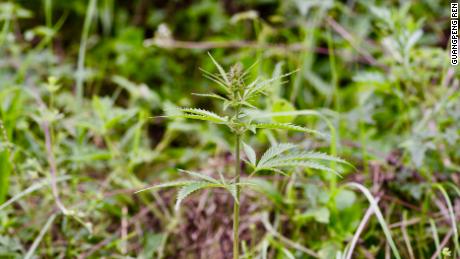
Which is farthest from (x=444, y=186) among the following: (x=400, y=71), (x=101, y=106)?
(x=101, y=106)

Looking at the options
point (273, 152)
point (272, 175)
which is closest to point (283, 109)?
point (272, 175)

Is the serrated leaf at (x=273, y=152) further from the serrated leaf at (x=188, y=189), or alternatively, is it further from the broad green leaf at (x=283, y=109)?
the broad green leaf at (x=283, y=109)

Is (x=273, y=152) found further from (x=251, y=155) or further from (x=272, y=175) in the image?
(x=272, y=175)

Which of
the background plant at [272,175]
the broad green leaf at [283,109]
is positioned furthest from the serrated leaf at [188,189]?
the broad green leaf at [283,109]

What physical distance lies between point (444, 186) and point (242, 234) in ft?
1.91

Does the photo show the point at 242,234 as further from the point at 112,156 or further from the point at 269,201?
the point at 112,156

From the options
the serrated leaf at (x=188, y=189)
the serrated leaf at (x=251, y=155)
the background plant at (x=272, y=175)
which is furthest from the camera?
the background plant at (x=272, y=175)

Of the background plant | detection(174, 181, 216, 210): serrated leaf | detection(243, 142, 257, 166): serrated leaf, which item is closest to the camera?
detection(174, 181, 216, 210): serrated leaf

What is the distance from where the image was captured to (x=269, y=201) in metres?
1.55

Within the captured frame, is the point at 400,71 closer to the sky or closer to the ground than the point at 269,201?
closer to the sky

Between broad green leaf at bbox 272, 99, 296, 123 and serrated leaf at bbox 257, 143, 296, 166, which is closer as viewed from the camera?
serrated leaf at bbox 257, 143, 296, 166

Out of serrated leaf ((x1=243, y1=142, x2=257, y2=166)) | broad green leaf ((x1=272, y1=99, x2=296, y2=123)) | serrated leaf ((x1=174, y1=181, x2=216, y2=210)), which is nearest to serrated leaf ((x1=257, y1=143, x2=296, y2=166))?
serrated leaf ((x1=243, y1=142, x2=257, y2=166))

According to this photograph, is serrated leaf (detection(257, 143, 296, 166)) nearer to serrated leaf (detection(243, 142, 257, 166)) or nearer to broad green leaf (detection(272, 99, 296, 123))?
serrated leaf (detection(243, 142, 257, 166))

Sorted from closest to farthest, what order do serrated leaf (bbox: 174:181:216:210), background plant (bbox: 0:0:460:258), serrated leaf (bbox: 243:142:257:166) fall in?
serrated leaf (bbox: 174:181:216:210), serrated leaf (bbox: 243:142:257:166), background plant (bbox: 0:0:460:258)
